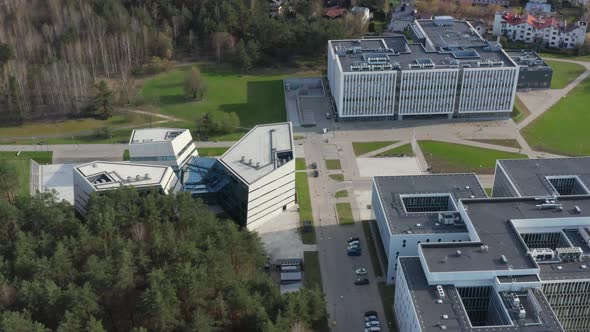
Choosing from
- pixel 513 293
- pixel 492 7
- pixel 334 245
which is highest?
pixel 492 7

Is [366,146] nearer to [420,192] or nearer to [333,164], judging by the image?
[333,164]

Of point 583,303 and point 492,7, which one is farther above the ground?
point 492,7

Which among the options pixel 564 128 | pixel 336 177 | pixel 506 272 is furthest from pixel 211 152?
pixel 564 128

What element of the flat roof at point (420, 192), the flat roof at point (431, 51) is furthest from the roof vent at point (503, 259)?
the flat roof at point (431, 51)

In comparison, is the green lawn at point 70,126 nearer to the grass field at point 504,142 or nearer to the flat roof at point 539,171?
the grass field at point 504,142

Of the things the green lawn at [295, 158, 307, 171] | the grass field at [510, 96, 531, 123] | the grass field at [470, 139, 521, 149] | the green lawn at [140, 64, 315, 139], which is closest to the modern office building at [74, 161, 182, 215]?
the green lawn at [295, 158, 307, 171]

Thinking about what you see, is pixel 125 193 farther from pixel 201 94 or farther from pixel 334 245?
pixel 201 94

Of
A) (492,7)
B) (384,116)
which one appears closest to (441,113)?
(384,116)
